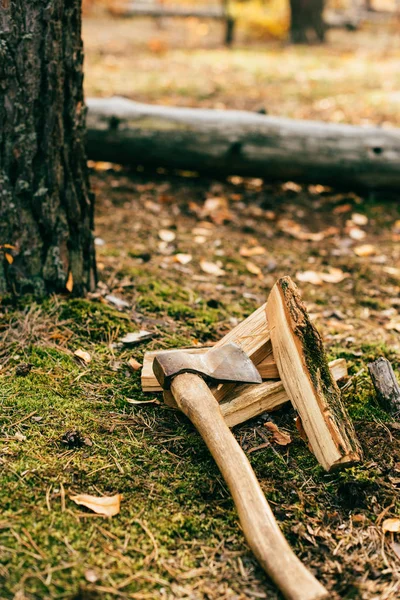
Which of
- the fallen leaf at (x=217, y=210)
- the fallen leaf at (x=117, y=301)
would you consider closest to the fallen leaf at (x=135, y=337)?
the fallen leaf at (x=117, y=301)

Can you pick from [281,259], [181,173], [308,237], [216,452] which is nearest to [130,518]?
[216,452]

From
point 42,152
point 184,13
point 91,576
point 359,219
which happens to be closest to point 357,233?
point 359,219

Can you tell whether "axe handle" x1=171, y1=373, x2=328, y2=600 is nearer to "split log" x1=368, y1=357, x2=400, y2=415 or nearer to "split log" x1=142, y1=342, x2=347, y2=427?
"split log" x1=142, y1=342, x2=347, y2=427

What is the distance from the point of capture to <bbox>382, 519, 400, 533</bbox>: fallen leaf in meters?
2.08

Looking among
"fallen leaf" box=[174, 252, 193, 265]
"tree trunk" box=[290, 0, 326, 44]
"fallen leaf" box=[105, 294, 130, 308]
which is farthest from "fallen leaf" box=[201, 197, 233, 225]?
"tree trunk" box=[290, 0, 326, 44]

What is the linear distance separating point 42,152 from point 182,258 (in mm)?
1372

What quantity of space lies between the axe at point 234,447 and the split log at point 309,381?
152mm

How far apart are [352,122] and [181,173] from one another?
2.42 metres

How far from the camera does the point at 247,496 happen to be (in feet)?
6.44

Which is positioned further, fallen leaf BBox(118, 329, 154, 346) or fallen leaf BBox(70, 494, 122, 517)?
fallen leaf BBox(118, 329, 154, 346)

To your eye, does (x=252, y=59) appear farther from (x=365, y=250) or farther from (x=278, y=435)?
(x=278, y=435)

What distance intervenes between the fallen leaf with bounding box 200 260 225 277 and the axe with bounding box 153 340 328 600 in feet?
4.58

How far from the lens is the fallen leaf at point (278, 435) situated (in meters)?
2.39

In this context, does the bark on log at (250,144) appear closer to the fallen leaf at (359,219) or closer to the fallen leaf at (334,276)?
the fallen leaf at (359,219)
